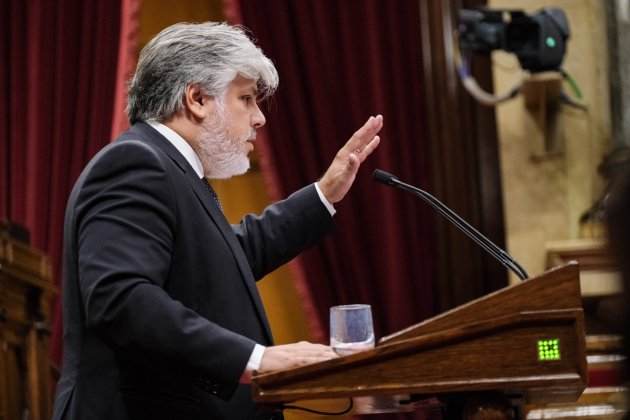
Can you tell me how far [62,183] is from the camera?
458 centimetres

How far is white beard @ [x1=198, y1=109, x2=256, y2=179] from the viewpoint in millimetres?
2398

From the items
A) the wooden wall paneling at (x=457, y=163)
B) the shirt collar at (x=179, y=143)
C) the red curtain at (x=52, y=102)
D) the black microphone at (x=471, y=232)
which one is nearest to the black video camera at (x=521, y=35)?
the wooden wall paneling at (x=457, y=163)

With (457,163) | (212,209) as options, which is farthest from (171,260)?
(457,163)

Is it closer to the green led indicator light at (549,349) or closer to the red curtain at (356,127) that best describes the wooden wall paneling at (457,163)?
the red curtain at (356,127)

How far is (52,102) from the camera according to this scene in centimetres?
464

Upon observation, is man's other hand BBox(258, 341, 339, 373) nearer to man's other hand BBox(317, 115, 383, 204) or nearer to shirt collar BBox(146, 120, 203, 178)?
shirt collar BBox(146, 120, 203, 178)

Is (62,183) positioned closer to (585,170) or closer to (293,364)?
(585,170)

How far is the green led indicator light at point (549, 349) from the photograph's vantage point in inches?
68.5

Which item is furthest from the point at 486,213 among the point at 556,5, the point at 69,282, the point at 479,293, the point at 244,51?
the point at 69,282

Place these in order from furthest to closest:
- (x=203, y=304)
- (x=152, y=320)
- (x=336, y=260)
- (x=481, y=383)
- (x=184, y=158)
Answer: (x=336, y=260) < (x=184, y=158) < (x=203, y=304) < (x=152, y=320) < (x=481, y=383)

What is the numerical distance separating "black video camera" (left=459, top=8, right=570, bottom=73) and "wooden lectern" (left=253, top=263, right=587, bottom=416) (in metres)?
2.47

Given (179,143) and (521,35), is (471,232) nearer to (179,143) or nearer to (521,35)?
(179,143)

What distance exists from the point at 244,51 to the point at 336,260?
6.66ft

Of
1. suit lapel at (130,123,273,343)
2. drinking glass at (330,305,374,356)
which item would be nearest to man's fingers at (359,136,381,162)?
suit lapel at (130,123,273,343)
